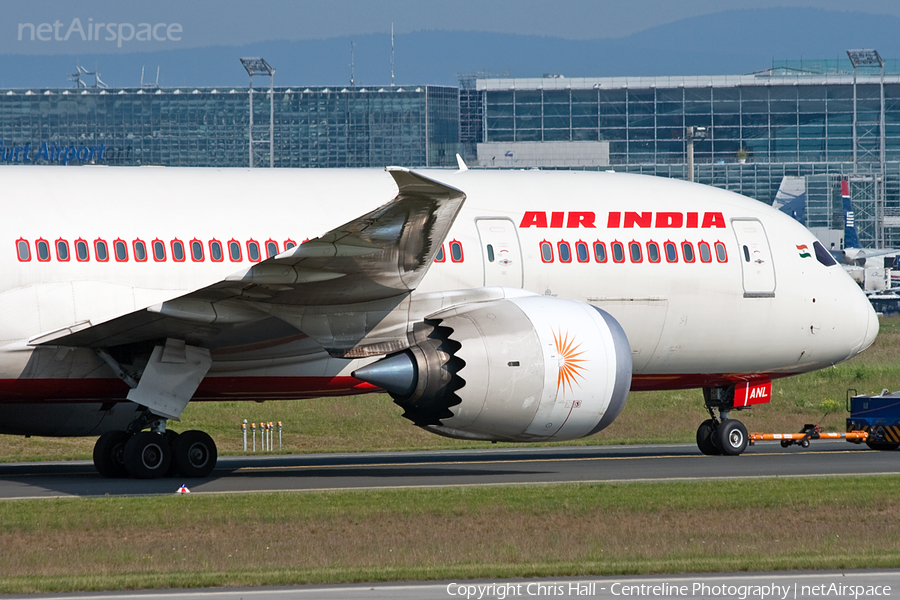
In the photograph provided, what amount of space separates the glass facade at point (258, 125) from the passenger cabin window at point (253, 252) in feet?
375

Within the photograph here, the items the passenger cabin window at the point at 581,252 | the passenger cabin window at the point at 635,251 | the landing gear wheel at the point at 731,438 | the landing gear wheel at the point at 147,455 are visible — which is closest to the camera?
the landing gear wheel at the point at 147,455

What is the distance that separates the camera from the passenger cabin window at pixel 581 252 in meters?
20.0

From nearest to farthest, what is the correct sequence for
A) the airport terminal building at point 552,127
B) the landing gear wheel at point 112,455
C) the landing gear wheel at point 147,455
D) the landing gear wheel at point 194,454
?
the landing gear wheel at point 147,455, the landing gear wheel at point 194,454, the landing gear wheel at point 112,455, the airport terminal building at point 552,127

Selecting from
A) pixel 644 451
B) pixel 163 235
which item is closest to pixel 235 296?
pixel 163 235

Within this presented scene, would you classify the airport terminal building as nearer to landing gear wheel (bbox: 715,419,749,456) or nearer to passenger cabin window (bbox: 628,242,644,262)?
landing gear wheel (bbox: 715,419,749,456)

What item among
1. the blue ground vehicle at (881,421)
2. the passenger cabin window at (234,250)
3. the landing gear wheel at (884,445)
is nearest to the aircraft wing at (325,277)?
the passenger cabin window at (234,250)

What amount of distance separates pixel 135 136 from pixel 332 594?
131m

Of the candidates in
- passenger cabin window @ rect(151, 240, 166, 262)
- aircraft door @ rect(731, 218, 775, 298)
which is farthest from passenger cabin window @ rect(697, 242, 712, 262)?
passenger cabin window @ rect(151, 240, 166, 262)

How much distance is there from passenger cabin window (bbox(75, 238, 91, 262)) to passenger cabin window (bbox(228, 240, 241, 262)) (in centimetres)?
198

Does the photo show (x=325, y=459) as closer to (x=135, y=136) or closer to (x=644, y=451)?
(x=644, y=451)

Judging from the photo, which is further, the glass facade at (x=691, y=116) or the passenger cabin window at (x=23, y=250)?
the glass facade at (x=691, y=116)

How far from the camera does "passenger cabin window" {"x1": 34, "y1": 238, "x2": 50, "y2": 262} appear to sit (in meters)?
17.2

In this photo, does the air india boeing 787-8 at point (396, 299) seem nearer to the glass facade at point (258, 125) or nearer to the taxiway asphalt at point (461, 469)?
the taxiway asphalt at point (461, 469)

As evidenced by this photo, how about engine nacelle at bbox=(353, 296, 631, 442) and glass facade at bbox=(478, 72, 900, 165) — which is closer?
engine nacelle at bbox=(353, 296, 631, 442)
